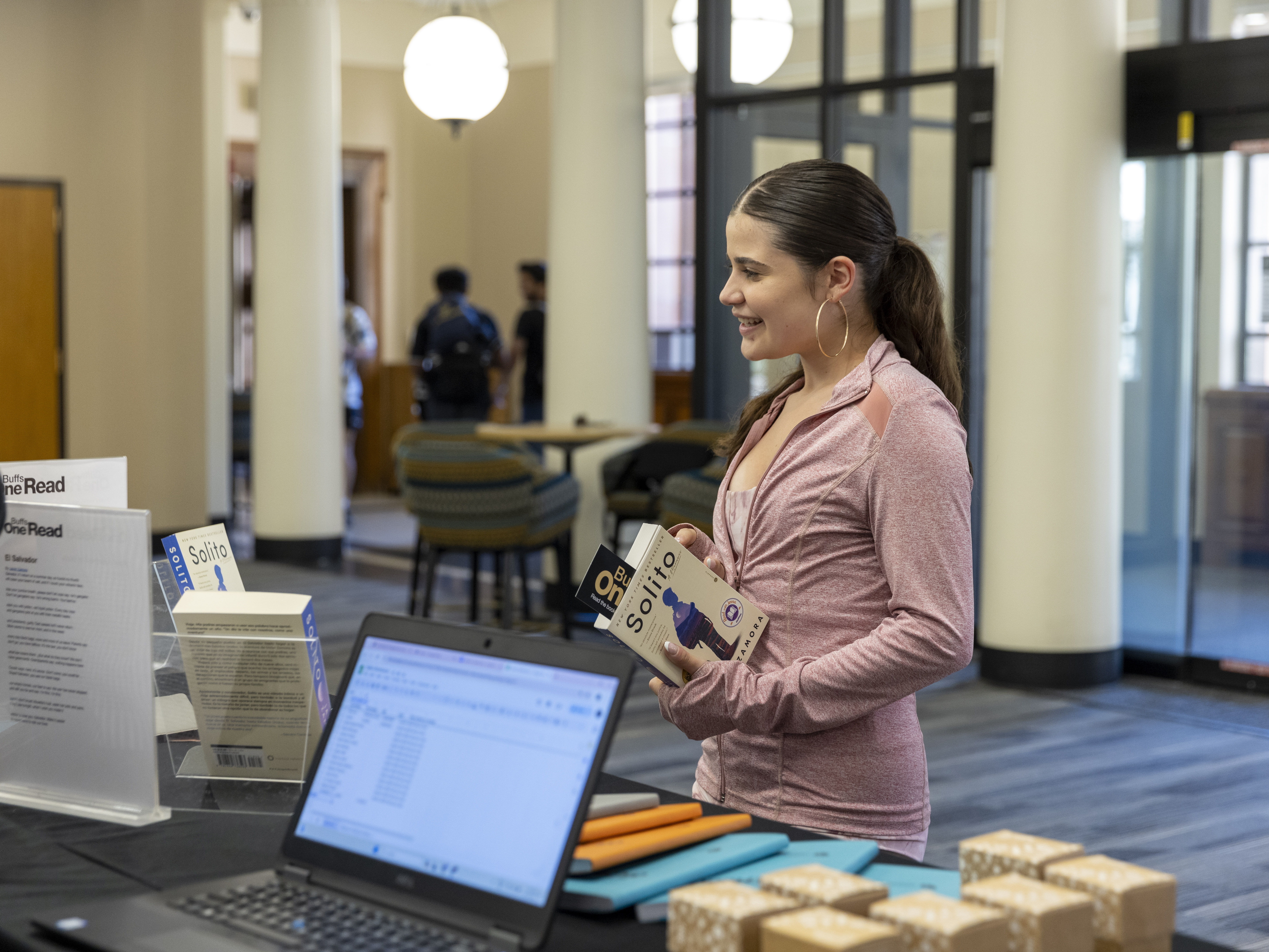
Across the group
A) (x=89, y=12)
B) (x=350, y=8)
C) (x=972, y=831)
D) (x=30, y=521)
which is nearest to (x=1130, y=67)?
(x=972, y=831)

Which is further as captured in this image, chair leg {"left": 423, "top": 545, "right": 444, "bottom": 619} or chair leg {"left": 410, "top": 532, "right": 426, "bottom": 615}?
chair leg {"left": 410, "top": 532, "right": 426, "bottom": 615}

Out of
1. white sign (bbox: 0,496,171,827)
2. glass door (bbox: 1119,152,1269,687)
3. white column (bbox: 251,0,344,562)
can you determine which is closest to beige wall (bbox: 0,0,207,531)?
white column (bbox: 251,0,344,562)

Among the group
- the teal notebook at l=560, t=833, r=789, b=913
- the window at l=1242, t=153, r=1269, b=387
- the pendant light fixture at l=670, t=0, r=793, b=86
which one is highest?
the pendant light fixture at l=670, t=0, r=793, b=86

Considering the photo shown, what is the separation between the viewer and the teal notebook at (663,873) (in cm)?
130

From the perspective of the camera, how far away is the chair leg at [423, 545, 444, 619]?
611cm

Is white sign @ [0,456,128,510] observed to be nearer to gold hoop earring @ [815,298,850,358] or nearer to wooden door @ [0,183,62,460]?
gold hoop earring @ [815,298,850,358]

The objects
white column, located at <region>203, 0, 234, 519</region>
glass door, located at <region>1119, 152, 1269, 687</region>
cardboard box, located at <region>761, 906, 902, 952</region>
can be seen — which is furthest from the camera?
white column, located at <region>203, 0, 234, 519</region>

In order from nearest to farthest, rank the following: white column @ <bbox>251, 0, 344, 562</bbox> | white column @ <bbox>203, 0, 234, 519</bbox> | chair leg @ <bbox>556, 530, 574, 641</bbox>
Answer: chair leg @ <bbox>556, 530, 574, 641</bbox> → white column @ <bbox>251, 0, 344, 562</bbox> → white column @ <bbox>203, 0, 234, 519</bbox>

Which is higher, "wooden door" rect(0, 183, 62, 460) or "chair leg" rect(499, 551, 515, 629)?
"wooden door" rect(0, 183, 62, 460)

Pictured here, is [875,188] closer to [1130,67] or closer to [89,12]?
[1130,67]

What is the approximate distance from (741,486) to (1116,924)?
896mm

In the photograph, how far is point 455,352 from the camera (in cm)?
954

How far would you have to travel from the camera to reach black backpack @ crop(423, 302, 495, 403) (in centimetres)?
947

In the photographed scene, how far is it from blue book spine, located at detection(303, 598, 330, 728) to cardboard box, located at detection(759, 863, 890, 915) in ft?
2.27
